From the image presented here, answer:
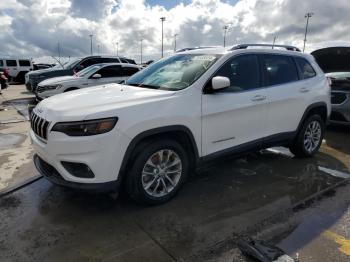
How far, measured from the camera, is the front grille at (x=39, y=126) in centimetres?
343

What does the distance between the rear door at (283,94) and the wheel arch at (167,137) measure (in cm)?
139

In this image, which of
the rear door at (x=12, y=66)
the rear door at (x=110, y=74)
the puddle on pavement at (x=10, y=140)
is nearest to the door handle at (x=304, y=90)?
the puddle on pavement at (x=10, y=140)

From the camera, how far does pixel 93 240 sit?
3.19 m

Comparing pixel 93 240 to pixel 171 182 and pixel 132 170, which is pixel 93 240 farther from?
pixel 171 182

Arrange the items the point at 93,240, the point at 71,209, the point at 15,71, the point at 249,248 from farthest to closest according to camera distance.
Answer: the point at 15,71
the point at 71,209
the point at 93,240
the point at 249,248

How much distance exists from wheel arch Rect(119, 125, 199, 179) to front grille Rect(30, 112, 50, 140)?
85 centimetres

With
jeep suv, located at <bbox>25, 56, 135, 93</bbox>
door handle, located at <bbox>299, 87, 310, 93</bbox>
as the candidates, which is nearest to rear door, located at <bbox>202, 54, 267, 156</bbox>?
door handle, located at <bbox>299, 87, 310, 93</bbox>

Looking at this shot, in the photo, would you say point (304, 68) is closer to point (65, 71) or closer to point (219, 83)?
point (219, 83)

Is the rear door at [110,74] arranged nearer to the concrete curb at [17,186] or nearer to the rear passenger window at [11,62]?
the concrete curb at [17,186]

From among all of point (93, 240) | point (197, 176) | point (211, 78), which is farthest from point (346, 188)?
point (93, 240)

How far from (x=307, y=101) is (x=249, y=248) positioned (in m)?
3.09

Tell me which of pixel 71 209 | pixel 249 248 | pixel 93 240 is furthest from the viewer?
pixel 71 209

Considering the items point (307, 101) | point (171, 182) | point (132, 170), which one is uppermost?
point (307, 101)

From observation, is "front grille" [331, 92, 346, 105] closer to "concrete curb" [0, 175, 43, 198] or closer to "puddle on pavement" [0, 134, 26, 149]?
"concrete curb" [0, 175, 43, 198]
